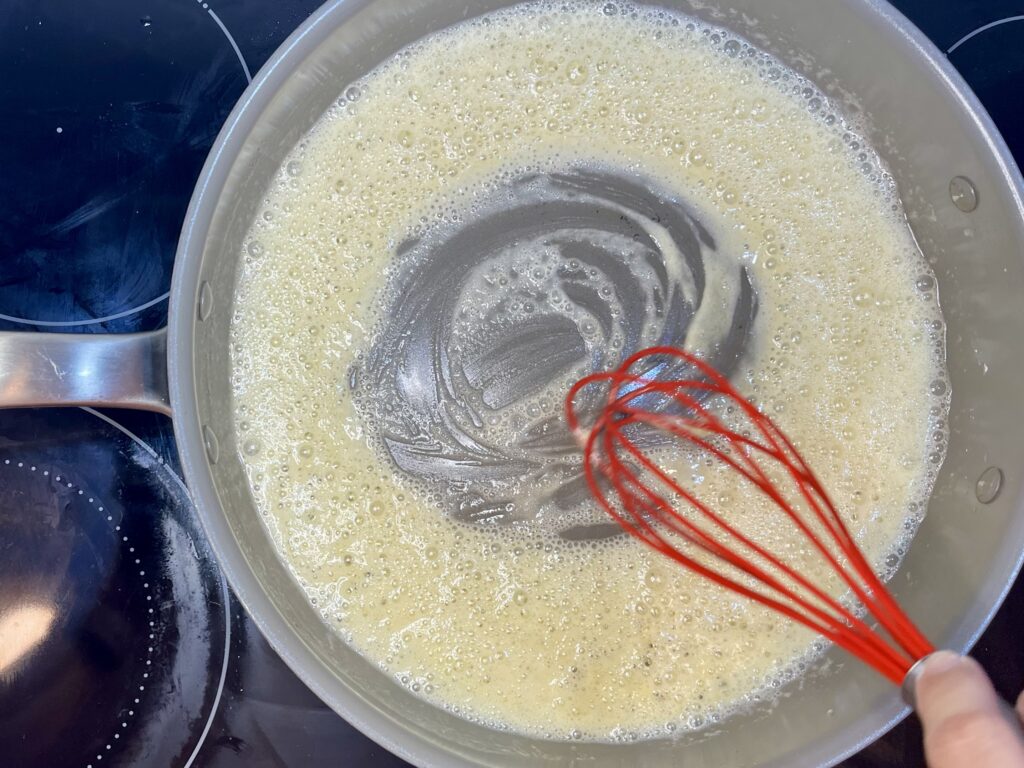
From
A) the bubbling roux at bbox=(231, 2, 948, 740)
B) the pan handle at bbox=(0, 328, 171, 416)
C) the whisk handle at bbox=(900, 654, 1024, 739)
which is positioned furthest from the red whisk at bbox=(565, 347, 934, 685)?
the pan handle at bbox=(0, 328, 171, 416)

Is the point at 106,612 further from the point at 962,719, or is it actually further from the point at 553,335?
the point at 962,719

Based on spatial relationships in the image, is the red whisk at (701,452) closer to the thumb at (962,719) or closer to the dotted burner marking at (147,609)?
the thumb at (962,719)

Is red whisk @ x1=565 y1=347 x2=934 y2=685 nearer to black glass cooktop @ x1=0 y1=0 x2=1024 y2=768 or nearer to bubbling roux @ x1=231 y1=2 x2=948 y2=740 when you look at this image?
bubbling roux @ x1=231 y1=2 x2=948 y2=740

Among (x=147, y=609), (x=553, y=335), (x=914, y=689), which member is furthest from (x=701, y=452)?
(x=147, y=609)

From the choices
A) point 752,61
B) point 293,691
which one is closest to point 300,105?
point 752,61

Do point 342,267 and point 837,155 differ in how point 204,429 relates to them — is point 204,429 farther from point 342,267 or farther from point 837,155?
point 837,155

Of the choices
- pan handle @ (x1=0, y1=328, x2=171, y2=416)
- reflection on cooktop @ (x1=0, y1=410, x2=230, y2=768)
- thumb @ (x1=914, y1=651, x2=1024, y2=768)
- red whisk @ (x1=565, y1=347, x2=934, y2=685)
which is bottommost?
thumb @ (x1=914, y1=651, x2=1024, y2=768)

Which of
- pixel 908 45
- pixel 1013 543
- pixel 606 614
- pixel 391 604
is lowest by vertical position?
pixel 1013 543
